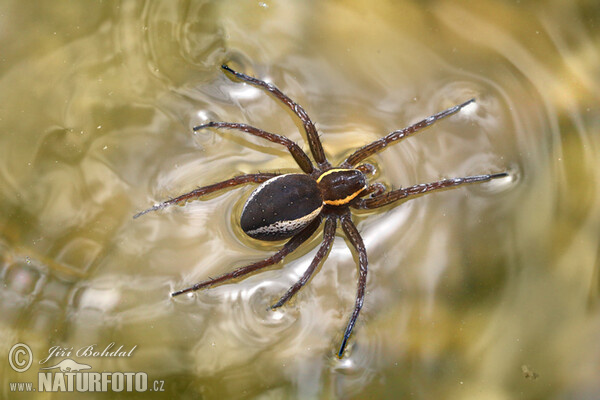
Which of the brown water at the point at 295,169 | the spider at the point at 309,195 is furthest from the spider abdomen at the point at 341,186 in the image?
the brown water at the point at 295,169

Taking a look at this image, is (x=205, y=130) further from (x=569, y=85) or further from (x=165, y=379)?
(x=569, y=85)

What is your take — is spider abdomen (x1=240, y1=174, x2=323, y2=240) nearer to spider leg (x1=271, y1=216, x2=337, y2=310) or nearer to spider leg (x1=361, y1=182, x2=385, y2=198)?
spider leg (x1=271, y1=216, x2=337, y2=310)

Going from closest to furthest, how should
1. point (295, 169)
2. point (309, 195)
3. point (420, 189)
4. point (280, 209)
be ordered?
1. point (280, 209)
2. point (309, 195)
3. point (420, 189)
4. point (295, 169)

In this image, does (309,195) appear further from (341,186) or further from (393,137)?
(393,137)

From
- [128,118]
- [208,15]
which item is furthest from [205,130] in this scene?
[208,15]

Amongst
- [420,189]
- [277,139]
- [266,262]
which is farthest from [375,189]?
[266,262]

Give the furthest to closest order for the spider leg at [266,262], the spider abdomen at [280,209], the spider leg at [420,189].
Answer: the spider leg at [420,189] → the spider leg at [266,262] → the spider abdomen at [280,209]

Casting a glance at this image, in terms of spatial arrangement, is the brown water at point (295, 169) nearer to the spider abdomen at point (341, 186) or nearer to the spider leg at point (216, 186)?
the spider leg at point (216, 186)
